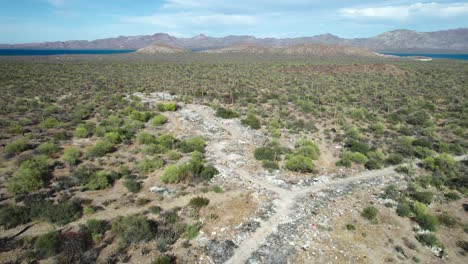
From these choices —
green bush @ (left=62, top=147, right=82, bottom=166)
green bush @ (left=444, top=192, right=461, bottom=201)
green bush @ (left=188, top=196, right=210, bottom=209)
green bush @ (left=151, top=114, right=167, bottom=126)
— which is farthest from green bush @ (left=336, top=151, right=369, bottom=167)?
green bush @ (left=62, top=147, right=82, bottom=166)

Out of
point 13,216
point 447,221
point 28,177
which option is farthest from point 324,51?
point 13,216

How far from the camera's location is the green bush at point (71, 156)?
16188 millimetres

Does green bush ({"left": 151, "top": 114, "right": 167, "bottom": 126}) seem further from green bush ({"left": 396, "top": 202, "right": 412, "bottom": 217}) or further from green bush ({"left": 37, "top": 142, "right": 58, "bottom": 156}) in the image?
green bush ({"left": 396, "top": 202, "right": 412, "bottom": 217})

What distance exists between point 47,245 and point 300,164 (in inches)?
527

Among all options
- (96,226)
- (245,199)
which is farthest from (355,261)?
(96,226)

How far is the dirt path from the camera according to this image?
35.5 ft

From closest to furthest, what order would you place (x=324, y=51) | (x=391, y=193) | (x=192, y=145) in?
(x=391, y=193) → (x=192, y=145) → (x=324, y=51)

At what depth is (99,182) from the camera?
14.0 m

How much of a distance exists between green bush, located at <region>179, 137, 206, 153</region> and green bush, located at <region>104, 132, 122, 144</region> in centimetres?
485

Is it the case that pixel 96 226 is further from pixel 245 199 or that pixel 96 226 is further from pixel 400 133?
pixel 400 133

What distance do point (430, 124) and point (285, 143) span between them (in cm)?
1622

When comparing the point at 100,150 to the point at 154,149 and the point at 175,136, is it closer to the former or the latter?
the point at 154,149

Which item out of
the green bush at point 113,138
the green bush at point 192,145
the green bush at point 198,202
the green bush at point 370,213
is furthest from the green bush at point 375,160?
the green bush at point 113,138

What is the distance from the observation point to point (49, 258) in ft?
30.8
